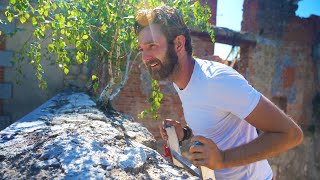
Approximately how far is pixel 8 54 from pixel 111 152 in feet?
11.3

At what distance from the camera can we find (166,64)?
1735mm

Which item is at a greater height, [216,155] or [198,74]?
[198,74]

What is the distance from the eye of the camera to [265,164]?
168 centimetres

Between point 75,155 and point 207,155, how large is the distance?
1.98ft

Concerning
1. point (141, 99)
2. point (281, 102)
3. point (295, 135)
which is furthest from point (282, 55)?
point (295, 135)

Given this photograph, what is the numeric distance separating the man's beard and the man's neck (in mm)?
29

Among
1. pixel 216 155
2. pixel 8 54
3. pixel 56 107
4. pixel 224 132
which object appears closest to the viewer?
pixel 216 155

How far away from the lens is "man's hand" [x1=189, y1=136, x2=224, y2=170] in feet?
4.08

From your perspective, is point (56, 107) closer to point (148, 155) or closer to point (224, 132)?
point (148, 155)

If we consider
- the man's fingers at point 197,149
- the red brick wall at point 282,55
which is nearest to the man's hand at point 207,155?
the man's fingers at point 197,149

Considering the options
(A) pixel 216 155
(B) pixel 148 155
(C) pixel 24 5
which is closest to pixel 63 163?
(B) pixel 148 155

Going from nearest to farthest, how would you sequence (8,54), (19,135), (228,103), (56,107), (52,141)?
(228,103) → (52,141) → (19,135) → (56,107) → (8,54)

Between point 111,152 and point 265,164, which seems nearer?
point 111,152

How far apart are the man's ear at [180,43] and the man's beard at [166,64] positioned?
0.03m
